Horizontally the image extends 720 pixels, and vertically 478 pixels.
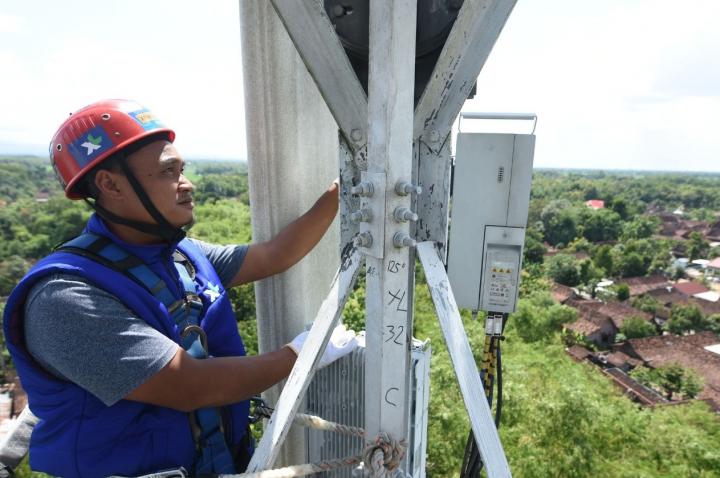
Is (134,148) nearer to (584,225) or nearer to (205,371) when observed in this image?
(205,371)

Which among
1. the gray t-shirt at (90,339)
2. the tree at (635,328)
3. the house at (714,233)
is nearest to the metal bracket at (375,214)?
the gray t-shirt at (90,339)

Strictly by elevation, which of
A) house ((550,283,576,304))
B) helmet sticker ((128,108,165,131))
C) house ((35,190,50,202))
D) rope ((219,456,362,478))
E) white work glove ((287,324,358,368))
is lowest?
house ((550,283,576,304))

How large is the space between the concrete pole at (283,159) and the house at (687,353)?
2659 centimetres

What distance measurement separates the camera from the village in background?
236 inches

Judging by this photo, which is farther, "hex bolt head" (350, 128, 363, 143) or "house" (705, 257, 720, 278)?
"house" (705, 257, 720, 278)

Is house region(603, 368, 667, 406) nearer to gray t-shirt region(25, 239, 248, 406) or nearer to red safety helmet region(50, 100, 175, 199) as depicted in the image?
gray t-shirt region(25, 239, 248, 406)

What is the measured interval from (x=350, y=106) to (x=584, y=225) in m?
65.3

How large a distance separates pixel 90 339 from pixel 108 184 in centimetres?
53

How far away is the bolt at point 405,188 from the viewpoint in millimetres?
1190

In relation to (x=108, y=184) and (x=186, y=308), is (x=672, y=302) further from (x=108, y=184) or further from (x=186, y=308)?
(x=108, y=184)

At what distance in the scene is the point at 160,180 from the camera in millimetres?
1569

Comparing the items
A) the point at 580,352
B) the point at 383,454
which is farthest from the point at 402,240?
the point at 580,352

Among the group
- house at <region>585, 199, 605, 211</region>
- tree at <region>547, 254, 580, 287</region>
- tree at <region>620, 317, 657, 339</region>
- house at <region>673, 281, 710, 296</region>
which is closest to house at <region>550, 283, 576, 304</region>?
tree at <region>620, 317, 657, 339</region>

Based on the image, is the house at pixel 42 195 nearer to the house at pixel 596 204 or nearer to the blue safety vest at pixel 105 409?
the house at pixel 596 204
